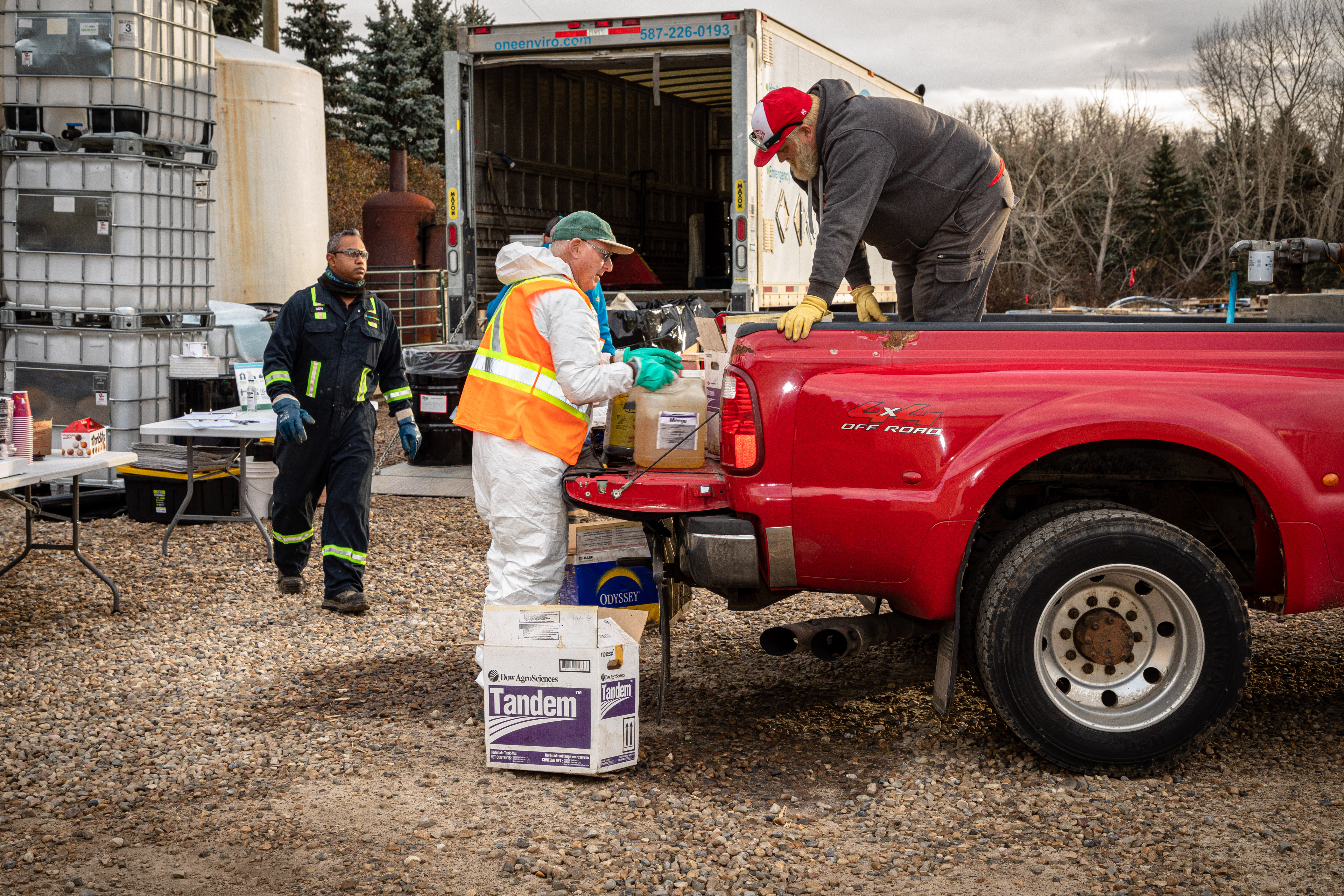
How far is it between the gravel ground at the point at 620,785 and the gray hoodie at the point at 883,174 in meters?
1.69

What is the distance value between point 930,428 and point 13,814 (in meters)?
3.15

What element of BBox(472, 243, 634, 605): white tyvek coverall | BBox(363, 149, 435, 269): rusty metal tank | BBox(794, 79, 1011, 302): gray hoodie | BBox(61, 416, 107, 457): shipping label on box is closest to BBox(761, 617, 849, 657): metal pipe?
BBox(472, 243, 634, 605): white tyvek coverall

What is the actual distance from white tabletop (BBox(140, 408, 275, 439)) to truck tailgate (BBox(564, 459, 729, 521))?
11.6 ft

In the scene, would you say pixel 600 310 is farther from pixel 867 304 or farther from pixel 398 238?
pixel 398 238

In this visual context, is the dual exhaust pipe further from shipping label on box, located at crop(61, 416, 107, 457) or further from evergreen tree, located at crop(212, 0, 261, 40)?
evergreen tree, located at crop(212, 0, 261, 40)

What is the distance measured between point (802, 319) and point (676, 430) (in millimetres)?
639

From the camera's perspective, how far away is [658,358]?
442 cm

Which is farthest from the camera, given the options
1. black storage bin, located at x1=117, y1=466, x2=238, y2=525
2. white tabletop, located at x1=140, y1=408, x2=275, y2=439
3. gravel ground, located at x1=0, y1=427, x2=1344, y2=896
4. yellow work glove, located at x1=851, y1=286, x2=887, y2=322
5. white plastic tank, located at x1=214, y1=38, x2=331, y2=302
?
white plastic tank, located at x1=214, y1=38, x2=331, y2=302

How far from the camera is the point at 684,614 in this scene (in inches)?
223

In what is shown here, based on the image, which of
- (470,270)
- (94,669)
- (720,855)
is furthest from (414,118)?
(720,855)

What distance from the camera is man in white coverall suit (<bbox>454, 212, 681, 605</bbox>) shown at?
14.3 ft

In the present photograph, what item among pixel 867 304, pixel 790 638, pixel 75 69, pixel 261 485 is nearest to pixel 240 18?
pixel 75 69

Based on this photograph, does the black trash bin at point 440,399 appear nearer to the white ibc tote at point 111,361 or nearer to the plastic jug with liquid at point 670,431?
the white ibc tote at point 111,361

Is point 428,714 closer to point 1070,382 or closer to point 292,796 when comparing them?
point 292,796
